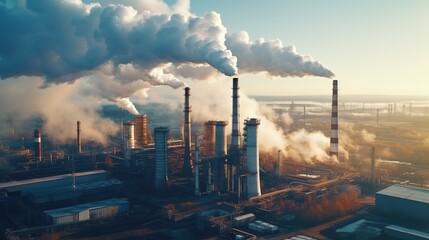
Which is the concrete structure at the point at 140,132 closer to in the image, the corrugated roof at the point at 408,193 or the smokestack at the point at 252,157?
the smokestack at the point at 252,157

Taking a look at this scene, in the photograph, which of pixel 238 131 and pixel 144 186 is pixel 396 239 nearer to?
pixel 238 131

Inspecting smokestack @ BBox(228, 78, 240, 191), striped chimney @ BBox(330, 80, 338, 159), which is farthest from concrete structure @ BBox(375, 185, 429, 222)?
smokestack @ BBox(228, 78, 240, 191)

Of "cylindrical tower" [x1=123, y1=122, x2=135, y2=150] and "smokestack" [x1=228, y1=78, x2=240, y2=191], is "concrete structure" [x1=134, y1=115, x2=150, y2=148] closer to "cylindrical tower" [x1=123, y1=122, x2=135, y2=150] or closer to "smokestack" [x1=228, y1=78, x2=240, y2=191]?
"cylindrical tower" [x1=123, y1=122, x2=135, y2=150]

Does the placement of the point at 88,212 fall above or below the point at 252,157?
below

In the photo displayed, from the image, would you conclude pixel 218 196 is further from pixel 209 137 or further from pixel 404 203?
pixel 404 203

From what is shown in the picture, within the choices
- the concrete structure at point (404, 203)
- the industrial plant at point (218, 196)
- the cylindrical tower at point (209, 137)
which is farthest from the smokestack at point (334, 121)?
the cylindrical tower at point (209, 137)

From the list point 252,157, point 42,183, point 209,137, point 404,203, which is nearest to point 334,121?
point 252,157
